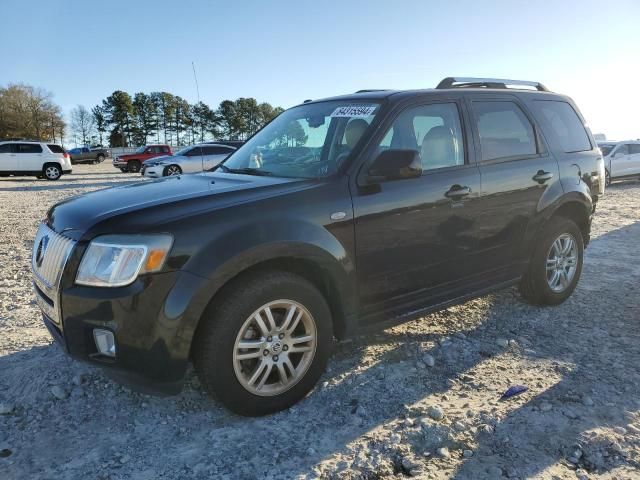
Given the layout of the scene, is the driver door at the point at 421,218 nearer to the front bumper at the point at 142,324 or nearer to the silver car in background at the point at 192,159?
the front bumper at the point at 142,324

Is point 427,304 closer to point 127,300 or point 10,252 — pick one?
point 127,300

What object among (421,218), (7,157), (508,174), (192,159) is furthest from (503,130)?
(7,157)

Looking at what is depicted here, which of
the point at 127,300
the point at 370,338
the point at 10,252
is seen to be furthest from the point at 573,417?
the point at 10,252

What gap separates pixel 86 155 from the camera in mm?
46844

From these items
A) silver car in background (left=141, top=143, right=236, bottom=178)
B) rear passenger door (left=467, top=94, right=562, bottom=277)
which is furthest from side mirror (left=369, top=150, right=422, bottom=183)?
silver car in background (left=141, top=143, right=236, bottom=178)

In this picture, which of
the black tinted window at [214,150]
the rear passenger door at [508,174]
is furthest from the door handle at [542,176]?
the black tinted window at [214,150]

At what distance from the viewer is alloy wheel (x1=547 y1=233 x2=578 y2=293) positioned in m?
4.71

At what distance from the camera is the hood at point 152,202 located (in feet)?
8.57

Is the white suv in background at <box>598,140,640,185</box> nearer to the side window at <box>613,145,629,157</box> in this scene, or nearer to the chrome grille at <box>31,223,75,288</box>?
the side window at <box>613,145,629,157</box>

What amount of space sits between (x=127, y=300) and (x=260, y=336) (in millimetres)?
776

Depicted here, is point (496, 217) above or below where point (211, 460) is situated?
above

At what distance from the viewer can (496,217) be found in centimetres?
399

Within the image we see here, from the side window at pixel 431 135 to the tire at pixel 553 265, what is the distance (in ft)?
4.53

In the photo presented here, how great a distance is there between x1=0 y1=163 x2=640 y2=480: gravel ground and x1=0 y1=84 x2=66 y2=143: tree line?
2934 inches
